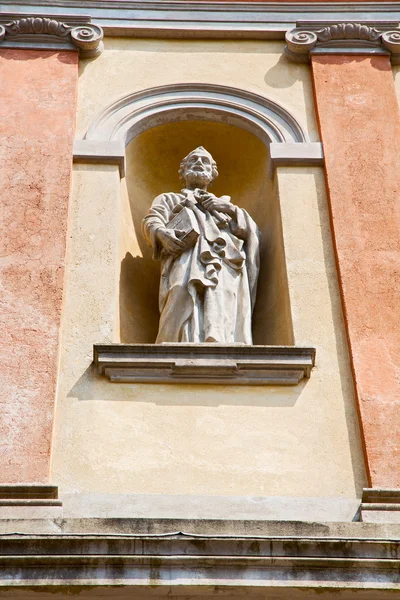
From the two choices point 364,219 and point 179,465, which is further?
point 364,219

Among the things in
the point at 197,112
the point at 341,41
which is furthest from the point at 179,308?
the point at 341,41

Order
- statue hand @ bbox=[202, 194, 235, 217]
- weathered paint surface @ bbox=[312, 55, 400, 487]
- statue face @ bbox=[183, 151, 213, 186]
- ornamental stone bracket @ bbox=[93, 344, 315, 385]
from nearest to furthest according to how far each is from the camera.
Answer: weathered paint surface @ bbox=[312, 55, 400, 487], ornamental stone bracket @ bbox=[93, 344, 315, 385], statue hand @ bbox=[202, 194, 235, 217], statue face @ bbox=[183, 151, 213, 186]

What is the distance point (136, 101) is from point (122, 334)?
2505 mm

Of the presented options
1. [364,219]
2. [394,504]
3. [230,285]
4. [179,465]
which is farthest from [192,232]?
[394,504]

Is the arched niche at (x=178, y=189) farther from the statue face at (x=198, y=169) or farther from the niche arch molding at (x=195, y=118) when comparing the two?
the statue face at (x=198, y=169)

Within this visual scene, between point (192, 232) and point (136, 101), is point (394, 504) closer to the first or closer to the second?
point (192, 232)

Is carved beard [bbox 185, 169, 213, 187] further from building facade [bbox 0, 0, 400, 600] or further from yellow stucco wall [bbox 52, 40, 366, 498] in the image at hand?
yellow stucco wall [bbox 52, 40, 366, 498]

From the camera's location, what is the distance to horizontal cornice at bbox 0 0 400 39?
39.9ft

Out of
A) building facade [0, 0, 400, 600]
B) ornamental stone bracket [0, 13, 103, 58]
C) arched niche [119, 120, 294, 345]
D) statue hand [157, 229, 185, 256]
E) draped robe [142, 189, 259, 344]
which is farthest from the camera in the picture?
ornamental stone bracket [0, 13, 103, 58]

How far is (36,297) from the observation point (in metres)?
9.35

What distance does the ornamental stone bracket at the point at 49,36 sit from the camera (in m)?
11.8

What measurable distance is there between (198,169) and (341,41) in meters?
2.08

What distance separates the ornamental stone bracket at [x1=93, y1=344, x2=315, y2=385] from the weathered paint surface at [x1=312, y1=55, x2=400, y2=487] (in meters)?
0.49

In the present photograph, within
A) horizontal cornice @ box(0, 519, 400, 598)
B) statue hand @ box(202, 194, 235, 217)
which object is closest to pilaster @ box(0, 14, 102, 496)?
horizontal cornice @ box(0, 519, 400, 598)
